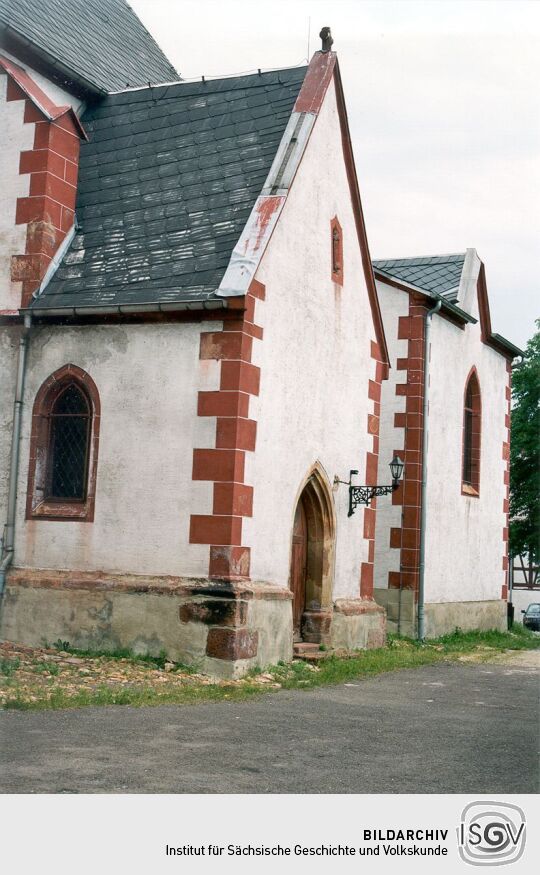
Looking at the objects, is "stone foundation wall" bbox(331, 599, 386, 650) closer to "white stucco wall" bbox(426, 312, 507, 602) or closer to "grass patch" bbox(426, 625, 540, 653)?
"grass patch" bbox(426, 625, 540, 653)

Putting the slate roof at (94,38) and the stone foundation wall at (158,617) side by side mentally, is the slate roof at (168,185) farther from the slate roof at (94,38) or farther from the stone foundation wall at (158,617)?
the stone foundation wall at (158,617)

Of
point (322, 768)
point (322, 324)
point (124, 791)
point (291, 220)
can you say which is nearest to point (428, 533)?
point (322, 324)

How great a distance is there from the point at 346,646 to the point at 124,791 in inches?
397

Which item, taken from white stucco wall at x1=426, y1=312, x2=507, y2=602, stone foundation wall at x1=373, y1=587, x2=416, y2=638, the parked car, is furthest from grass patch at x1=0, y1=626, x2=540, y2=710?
the parked car

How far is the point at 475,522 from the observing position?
2395 centimetres

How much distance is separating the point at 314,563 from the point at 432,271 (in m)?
9.29

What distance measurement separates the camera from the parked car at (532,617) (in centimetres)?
4231

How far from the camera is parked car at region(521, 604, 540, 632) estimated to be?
42312mm

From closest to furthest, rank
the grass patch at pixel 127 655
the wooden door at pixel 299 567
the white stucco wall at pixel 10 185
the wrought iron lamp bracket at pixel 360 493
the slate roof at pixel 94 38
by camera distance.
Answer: the grass patch at pixel 127 655 → the white stucco wall at pixel 10 185 → the wooden door at pixel 299 567 → the slate roof at pixel 94 38 → the wrought iron lamp bracket at pixel 360 493

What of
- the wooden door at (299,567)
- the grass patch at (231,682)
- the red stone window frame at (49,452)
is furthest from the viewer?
the wooden door at (299,567)

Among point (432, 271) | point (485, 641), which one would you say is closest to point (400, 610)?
point (485, 641)

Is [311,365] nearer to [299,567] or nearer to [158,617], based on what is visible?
[299,567]

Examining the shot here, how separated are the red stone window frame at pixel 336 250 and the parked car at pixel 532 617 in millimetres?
27461

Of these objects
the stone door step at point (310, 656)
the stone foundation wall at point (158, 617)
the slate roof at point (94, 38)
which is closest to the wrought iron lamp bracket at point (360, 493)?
the stone door step at point (310, 656)
